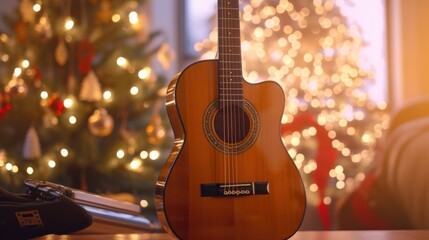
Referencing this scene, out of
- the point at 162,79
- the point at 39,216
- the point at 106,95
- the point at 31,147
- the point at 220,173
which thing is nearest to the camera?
the point at 39,216

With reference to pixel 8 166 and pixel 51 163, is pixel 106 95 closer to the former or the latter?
pixel 51 163

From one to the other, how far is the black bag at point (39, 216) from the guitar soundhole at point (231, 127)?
1.09 feet

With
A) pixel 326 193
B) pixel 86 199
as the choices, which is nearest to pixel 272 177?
pixel 86 199

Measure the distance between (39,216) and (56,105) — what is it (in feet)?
5.20

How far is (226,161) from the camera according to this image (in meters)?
1.30

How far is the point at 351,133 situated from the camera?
3363mm

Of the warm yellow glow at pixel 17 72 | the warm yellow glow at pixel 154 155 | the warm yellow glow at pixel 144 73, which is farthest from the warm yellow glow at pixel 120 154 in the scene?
the warm yellow glow at pixel 17 72

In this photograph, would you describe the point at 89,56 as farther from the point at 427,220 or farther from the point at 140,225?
the point at 427,220

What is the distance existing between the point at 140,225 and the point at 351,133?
6.67ft

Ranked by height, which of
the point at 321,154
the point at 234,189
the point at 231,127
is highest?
the point at 231,127

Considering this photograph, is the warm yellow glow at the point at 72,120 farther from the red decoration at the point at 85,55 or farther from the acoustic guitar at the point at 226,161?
the acoustic guitar at the point at 226,161

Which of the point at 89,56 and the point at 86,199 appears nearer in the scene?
the point at 86,199

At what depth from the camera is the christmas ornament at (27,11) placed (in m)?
2.77

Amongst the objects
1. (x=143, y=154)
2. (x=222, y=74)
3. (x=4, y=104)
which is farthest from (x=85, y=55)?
(x=222, y=74)
